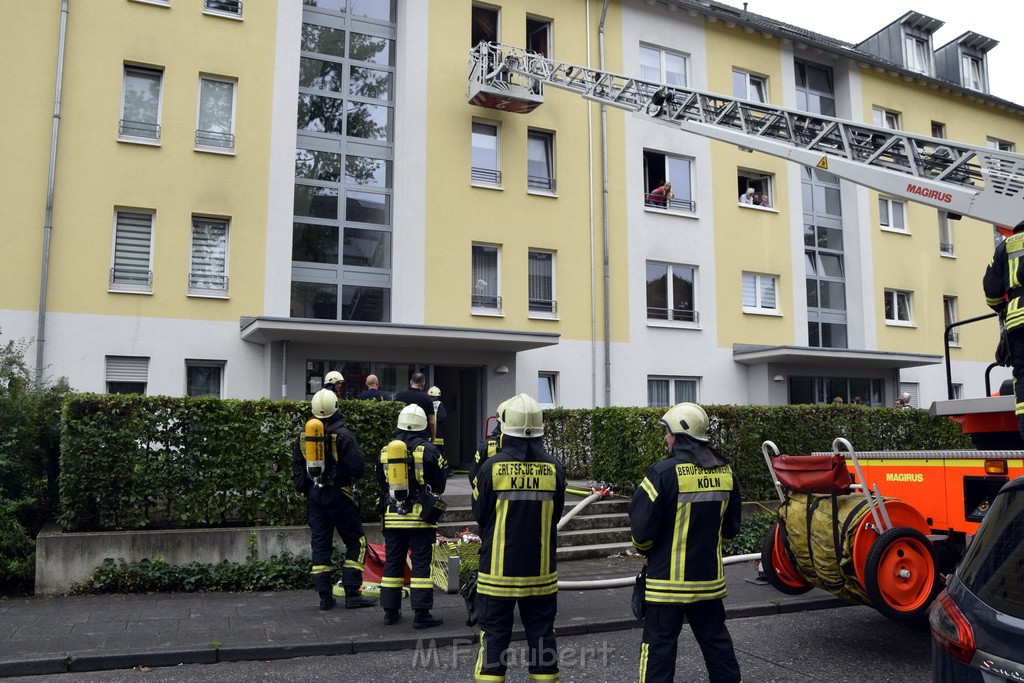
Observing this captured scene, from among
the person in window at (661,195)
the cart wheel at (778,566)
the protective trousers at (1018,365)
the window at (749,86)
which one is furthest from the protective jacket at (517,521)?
the window at (749,86)

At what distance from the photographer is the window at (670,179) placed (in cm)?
2069

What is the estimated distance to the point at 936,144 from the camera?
816 cm

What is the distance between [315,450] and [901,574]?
200 inches

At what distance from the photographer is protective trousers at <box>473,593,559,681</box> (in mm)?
4801

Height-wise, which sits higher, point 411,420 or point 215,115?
point 215,115

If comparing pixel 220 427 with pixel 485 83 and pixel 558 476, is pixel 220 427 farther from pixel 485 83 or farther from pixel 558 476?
pixel 485 83

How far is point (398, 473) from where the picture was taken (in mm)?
7051

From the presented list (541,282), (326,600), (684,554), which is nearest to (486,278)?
(541,282)

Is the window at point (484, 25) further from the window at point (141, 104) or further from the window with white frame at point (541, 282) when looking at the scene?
the window at point (141, 104)

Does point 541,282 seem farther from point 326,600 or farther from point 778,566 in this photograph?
point 778,566

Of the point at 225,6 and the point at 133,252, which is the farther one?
the point at 225,6

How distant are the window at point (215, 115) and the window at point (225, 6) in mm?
1465

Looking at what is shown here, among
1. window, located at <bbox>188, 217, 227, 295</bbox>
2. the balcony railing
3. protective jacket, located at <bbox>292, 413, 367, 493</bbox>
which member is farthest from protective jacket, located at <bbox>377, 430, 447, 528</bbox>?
the balcony railing

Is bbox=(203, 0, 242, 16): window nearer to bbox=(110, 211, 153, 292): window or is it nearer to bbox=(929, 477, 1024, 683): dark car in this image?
bbox=(110, 211, 153, 292): window
